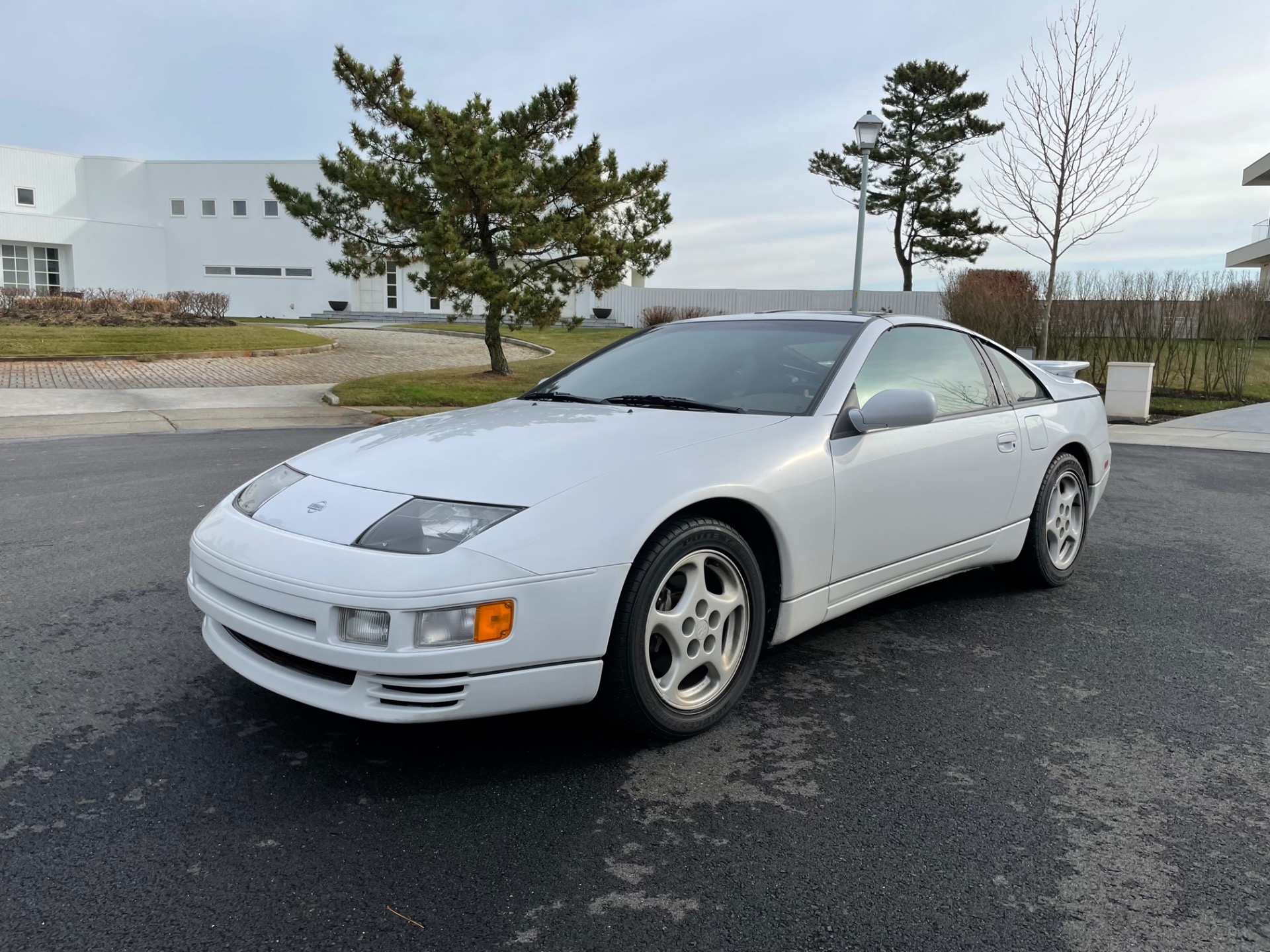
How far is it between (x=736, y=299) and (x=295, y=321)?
18.7 metres

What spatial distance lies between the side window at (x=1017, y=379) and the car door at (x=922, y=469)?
5.8 inches

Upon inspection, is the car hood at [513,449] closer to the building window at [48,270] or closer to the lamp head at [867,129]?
the lamp head at [867,129]

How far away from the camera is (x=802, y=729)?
325cm

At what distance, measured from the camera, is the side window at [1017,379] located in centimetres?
468

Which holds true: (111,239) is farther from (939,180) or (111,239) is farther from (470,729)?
(470,729)

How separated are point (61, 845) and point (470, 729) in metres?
1.19

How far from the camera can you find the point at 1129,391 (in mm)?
14789

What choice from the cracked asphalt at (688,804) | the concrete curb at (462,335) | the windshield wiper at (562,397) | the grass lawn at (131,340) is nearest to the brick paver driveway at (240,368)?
the grass lawn at (131,340)

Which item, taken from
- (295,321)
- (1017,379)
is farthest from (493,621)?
(295,321)

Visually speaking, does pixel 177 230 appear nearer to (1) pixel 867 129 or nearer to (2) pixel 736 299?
(2) pixel 736 299

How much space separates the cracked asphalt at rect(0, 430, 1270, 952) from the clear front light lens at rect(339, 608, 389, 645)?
492 mm

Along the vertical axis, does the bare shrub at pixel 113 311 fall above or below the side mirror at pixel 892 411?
above

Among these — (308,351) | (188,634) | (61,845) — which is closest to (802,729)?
(61,845)

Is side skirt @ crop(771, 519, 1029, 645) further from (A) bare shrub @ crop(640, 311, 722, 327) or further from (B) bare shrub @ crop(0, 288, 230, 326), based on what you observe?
(A) bare shrub @ crop(640, 311, 722, 327)
